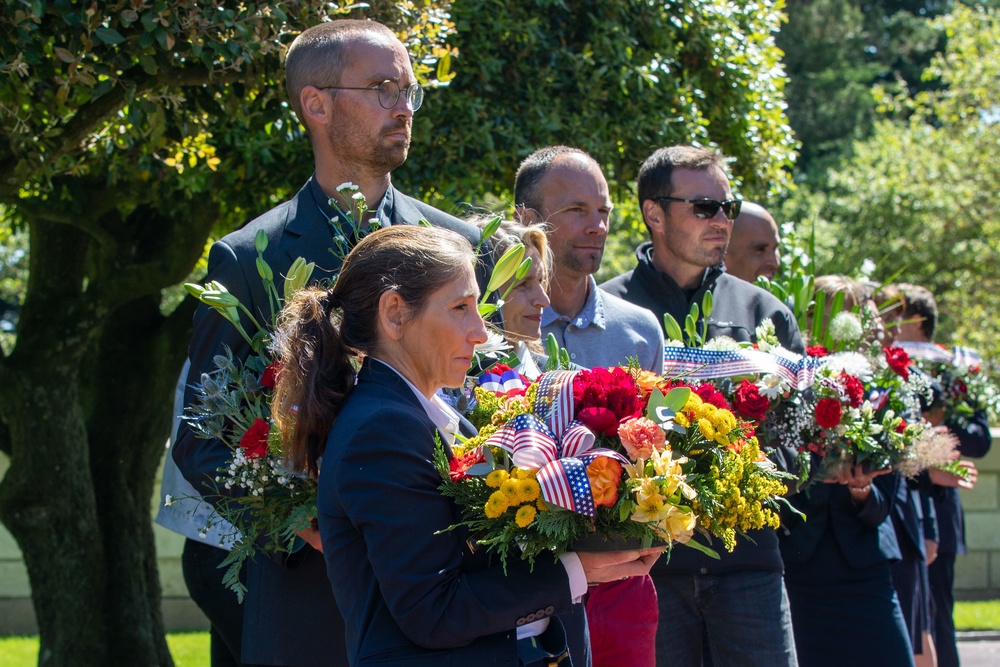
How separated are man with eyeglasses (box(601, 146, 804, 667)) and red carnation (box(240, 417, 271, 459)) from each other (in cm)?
165

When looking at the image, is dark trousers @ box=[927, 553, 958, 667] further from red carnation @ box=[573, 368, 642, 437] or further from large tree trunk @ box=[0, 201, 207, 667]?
red carnation @ box=[573, 368, 642, 437]

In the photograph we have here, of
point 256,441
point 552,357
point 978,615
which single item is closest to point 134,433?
point 552,357

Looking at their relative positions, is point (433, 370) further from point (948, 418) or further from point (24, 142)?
point (948, 418)

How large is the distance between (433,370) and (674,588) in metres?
1.72

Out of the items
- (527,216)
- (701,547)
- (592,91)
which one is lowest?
(701,547)

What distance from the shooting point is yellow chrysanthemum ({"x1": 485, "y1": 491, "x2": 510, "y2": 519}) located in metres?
2.29

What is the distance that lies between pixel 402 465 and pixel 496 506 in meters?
0.21

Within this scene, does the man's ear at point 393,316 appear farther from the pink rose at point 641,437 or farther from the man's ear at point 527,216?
the man's ear at point 527,216

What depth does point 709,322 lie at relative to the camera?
14.2 feet

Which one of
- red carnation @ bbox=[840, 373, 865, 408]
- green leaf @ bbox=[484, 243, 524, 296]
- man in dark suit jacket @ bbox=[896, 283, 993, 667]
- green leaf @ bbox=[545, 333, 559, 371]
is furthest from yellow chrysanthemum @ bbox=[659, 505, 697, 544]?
man in dark suit jacket @ bbox=[896, 283, 993, 667]

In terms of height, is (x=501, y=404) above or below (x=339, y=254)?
below

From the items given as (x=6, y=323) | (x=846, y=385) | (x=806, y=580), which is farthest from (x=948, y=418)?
(x=6, y=323)

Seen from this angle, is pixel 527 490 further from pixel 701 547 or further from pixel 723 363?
pixel 723 363

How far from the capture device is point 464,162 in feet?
20.3
